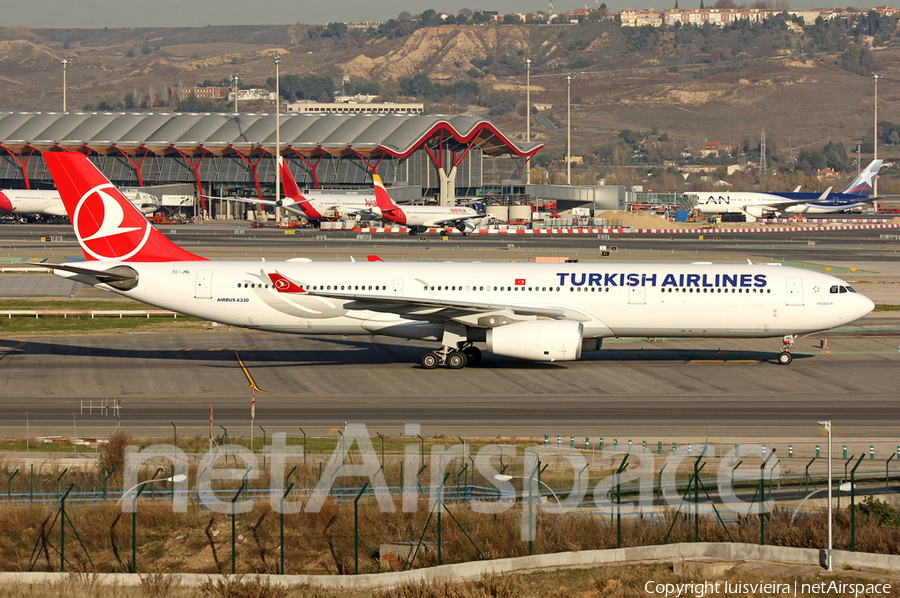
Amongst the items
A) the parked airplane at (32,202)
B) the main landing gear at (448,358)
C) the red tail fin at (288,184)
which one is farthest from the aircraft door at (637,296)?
the parked airplane at (32,202)

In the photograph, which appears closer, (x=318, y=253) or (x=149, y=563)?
(x=149, y=563)

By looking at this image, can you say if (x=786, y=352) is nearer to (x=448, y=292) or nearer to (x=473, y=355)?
(x=473, y=355)

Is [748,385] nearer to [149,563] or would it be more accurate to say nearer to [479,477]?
[479,477]

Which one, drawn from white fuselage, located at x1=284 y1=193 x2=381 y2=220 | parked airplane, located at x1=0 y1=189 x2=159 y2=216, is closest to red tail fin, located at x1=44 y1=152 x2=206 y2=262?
white fuselage, located at x1=284 y1=193 x2=381 y2=220

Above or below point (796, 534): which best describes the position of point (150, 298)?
above

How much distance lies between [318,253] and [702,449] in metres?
62.5

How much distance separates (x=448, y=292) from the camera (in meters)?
41.0

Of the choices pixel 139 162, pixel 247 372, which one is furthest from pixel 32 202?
pixel 247 372

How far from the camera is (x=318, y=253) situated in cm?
8650

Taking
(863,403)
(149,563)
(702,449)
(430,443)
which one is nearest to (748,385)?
(863,403)

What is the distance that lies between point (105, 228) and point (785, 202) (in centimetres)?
13440

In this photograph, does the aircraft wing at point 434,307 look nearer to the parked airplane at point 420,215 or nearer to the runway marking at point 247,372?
the runway marking at point 247,372

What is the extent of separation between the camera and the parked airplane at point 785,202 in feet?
511

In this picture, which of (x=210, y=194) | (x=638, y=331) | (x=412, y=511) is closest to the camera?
(x=412, y=511)
